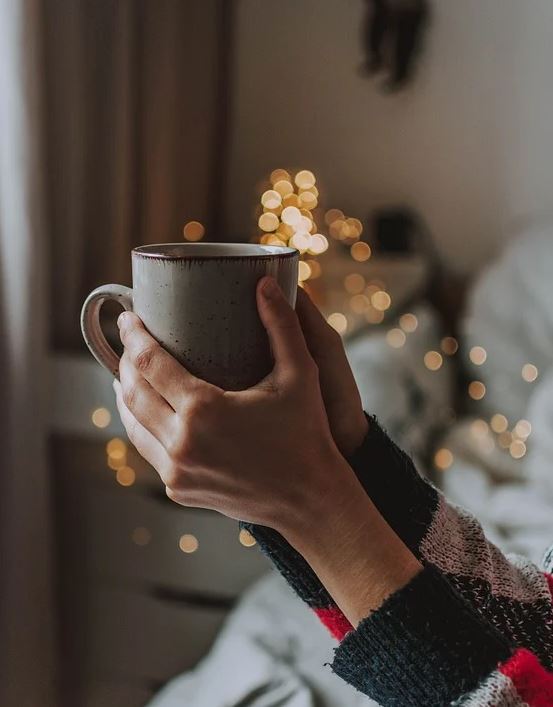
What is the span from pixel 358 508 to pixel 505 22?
5.97ft

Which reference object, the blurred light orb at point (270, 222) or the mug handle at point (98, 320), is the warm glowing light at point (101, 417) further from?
the mug handle at point (98, 320)

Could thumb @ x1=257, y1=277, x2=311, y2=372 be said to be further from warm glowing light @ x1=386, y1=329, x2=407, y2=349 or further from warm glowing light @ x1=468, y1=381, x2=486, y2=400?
warm glowing light @ x1=468, y1=381, x2=486, y2=400

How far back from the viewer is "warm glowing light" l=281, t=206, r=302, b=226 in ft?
5.30

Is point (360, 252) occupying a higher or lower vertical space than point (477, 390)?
higher

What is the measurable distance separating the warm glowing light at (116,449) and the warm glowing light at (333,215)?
92 cm

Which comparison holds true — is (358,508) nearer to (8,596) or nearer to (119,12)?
(8,596)

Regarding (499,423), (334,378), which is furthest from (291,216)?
(334,378)

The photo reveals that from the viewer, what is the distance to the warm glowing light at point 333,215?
2086 millimetres

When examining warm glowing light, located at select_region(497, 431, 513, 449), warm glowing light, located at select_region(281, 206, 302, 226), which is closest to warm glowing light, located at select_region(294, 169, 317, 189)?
warm glowing light, located at select_region(281, 206, 302, 226)

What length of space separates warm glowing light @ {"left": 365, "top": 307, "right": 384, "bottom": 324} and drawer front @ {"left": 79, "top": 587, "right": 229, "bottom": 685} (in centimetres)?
66

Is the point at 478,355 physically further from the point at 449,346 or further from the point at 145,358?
the point at 145,358

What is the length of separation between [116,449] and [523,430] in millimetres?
817

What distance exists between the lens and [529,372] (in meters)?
1.64

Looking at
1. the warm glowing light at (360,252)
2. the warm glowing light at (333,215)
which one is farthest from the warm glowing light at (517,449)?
the warm glowing light at (333,215)
